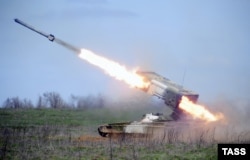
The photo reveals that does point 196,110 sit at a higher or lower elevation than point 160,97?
lower

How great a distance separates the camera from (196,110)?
22016 millimetres

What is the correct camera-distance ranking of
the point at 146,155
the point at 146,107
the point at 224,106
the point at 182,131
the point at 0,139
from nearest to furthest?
the point at 146,155, the point at 0,139, the point at 182,131, the point at 224,106, the point at 146,107

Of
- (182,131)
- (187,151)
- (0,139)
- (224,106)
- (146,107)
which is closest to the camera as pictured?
(187,151)

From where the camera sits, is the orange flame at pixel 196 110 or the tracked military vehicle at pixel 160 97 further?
the orange flame at pixel 196 110

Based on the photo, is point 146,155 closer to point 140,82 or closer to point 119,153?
point 119,153

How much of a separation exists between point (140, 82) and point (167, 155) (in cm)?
744

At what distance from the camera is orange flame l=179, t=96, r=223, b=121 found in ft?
70.5

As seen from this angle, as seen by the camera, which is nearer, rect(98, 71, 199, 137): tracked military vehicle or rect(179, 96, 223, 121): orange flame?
rect(98, 71, 199, 137): tracked military vehicle

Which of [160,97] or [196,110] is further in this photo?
[196,110]

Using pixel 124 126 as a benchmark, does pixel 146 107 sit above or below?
above

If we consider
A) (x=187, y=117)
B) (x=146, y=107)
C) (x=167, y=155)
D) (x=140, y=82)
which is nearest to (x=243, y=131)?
(x=187, y=117)

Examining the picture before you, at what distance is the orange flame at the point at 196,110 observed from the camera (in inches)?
846

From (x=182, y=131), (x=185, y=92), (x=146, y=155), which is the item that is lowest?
(x=146, y=155)

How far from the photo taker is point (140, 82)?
2183cm
